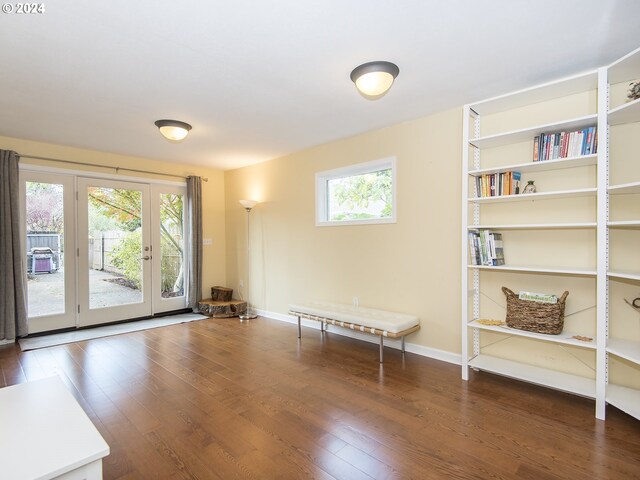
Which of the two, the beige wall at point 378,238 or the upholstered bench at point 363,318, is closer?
the upholstered bench at point 363,318

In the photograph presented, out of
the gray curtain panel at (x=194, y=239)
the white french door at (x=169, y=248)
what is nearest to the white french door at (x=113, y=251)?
the white french door at (x=169, y=248)

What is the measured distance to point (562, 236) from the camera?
8.73 feet

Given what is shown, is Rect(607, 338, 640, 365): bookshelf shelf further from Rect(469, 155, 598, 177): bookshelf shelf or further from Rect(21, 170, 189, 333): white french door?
Rect(21, 170, 189, 333): white french door

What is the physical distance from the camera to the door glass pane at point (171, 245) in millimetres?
5367

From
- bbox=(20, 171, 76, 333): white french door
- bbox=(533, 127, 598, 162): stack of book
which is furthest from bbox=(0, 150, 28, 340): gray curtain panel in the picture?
bbox=(533, 127, 598, 162): stack of book

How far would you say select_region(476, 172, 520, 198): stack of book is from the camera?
2.71 metres

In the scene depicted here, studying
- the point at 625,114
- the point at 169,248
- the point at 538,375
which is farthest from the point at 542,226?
the point at 169,248

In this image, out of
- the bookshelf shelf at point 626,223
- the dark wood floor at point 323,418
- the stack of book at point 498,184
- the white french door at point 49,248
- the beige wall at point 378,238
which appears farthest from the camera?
the white french door at point 49,248

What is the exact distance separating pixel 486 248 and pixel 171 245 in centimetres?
473

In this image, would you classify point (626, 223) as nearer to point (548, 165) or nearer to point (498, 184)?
point (548, 165)

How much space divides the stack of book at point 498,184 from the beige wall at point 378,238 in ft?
1.09

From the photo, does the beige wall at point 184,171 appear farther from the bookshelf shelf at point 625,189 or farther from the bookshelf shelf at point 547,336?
the bookshelf shelf at point 625,189

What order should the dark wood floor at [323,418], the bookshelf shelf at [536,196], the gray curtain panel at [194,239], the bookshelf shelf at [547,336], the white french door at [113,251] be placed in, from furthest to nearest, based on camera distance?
the gray curtain panel at [194,239] < the white french door at [113,251] < the bookshelf shelf at [536,196] < the bookshelf shelf at [547,336] < the dark wood floor at [323,418]

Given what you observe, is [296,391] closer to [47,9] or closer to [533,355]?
[533,355]
